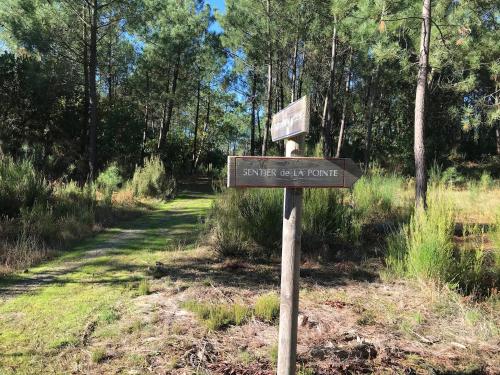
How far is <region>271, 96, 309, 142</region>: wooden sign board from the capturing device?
2.55 metres

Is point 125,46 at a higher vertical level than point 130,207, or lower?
higher

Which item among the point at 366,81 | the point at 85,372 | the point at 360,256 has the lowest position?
the point at 85,372

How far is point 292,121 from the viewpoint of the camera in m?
2.76

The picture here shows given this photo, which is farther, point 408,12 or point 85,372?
point 408,12

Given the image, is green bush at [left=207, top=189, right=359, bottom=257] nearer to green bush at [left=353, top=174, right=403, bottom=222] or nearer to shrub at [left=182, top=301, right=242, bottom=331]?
green bush at [left=353, top=174, right=403, bottom=222]

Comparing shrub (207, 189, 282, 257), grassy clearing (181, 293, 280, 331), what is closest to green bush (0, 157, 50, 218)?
shrub (207, 189, 282, 257)

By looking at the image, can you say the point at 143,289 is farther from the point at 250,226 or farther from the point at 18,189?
the point at 18,189

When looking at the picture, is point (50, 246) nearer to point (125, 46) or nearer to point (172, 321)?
point (172, 321)

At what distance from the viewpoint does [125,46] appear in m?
21.4

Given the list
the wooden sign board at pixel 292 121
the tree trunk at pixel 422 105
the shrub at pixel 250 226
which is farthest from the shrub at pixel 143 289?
the tree trunk at pixel 422 105

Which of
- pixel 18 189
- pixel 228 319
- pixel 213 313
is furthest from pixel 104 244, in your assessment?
pixel 228 319

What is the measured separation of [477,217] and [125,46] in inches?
720

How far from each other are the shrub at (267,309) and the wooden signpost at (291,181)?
1163 mm

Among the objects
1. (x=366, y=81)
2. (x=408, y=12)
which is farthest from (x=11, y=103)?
(x=366, y=81)
